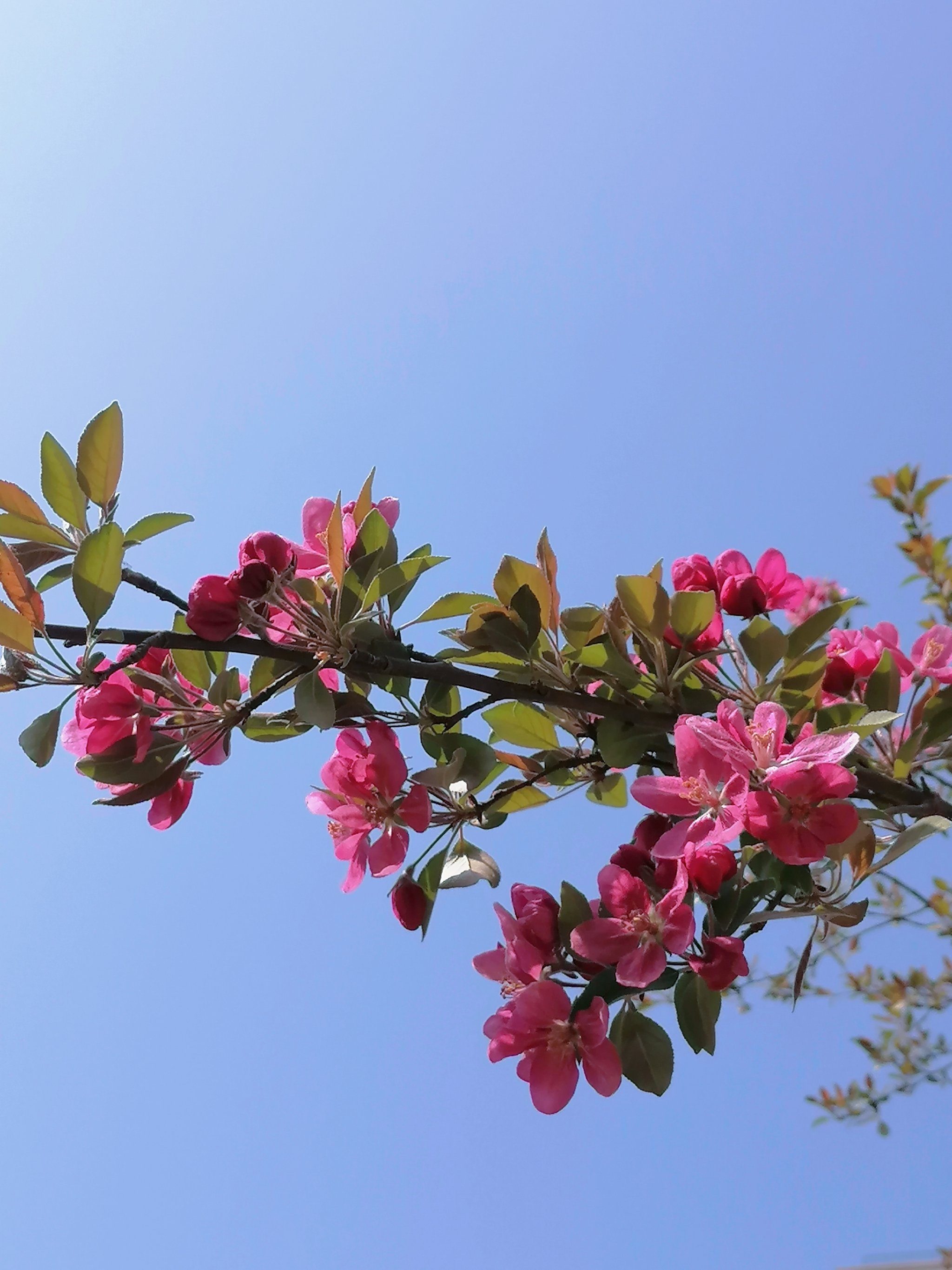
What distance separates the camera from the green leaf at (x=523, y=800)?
1.41 metres

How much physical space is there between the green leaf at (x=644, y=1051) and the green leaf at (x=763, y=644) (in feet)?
1.44

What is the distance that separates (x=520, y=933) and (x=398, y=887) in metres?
0.22

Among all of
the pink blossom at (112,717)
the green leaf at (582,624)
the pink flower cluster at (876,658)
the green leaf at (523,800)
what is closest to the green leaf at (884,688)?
the pink flower cluster at (876,658)

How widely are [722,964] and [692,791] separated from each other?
0.18 m

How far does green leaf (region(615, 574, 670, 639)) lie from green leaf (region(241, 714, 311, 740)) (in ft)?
1.42

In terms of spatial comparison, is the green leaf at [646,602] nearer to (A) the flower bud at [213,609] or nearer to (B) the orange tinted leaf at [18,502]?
(A) the flower bud at [213,609]

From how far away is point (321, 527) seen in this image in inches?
56.7

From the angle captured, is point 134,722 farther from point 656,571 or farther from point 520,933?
point 656,571

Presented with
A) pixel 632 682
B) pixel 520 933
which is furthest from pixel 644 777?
pixel 520 933

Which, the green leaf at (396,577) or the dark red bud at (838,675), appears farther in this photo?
the dark red bud at (838,675)

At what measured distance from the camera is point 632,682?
1.21 metres

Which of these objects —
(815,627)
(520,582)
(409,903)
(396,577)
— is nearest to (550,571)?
(520,582)

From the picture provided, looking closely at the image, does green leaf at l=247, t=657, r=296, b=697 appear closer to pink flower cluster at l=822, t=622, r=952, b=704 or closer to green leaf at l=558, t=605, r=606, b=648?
green leaf at l=558, t=605, r=606, b=648

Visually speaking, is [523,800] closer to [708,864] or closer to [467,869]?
[467,869]
